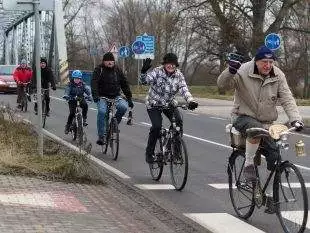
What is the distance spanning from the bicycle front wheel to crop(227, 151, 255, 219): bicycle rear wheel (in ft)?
1.66

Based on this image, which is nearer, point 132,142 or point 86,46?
point 132,142

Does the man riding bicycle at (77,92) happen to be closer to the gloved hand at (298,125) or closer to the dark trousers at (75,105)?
the dark trousers at (75,105)

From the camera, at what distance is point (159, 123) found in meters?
8.95

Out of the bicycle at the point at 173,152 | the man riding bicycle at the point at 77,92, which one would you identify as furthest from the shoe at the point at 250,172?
the man riding bicycle at the point at 77,92

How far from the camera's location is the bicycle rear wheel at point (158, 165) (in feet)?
29.4

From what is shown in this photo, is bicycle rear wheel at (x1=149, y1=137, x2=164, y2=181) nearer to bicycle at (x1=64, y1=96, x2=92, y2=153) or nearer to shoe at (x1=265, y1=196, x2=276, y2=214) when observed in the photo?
shoe at (x1=265, y1=196, x2=276, y2=214)

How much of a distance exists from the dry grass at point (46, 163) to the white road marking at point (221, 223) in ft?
6.17

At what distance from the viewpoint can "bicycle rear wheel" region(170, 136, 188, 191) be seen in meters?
8.36

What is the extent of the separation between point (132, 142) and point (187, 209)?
673 cm

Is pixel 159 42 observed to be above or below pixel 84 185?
above

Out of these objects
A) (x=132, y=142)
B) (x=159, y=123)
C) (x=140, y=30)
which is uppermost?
(x=140, y=30)

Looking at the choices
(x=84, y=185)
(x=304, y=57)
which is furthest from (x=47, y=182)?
(x=304, y=57)

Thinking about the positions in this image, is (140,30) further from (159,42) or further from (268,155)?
(268,155)

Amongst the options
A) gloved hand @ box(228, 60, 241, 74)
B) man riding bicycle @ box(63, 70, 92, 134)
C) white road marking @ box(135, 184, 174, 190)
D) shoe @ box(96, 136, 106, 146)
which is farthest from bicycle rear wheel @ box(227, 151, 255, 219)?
man riding bicycle @ box(63, 70, 92, 134)
